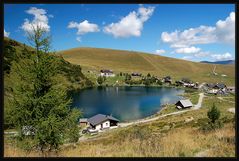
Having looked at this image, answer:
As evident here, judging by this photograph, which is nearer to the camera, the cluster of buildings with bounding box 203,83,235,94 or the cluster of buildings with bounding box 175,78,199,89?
the cluster of buildings with bounding box 203,83,235,94

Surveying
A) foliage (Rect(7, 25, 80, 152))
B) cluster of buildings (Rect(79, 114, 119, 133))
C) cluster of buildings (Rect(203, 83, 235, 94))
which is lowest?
cluster of buildings (Rect(79, 114, 119, 133))

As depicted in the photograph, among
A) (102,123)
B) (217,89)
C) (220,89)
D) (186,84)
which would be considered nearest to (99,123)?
(102,123)

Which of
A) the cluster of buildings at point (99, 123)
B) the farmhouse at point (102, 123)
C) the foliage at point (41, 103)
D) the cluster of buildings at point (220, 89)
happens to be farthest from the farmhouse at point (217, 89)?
the foliage at point (41, 103)

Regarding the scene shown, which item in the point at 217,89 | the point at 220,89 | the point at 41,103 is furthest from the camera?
the point at 217,89

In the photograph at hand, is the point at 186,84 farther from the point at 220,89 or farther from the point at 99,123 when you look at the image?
the point at 99,123

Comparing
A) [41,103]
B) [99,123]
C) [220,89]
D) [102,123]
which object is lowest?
[102,123]

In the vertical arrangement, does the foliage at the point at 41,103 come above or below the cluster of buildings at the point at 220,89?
above

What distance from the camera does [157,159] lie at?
20.2 ft

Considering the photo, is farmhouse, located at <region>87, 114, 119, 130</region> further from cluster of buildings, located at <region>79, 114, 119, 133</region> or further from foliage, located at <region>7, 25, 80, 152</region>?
foliage, located at <region>7, 25, 80, 152</region>

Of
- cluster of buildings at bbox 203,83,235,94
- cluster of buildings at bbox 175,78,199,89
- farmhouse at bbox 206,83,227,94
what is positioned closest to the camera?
cluster of buildings at bbox 203,83,235,94

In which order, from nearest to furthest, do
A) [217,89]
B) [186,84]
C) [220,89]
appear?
[220,89]
[217,89]
[186,84]

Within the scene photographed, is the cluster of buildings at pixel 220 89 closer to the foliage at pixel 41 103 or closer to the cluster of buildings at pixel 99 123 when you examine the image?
the cluster of buildings at pixel 99 123

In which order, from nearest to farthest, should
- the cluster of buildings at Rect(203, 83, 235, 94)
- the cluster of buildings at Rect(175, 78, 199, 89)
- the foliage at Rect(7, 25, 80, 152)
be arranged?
1. the foliage at Rect(7, 25, 80, 152)
2. the cluster of buildings at Rect(203, 83, 235, 94)
3. the cluster of buildings at Rect(175, 78, 199, 89)

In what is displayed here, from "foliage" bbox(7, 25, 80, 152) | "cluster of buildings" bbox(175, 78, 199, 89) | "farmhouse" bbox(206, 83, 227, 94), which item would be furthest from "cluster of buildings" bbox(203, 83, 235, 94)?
"foliage" bbox(7, 25, 80, 152)
